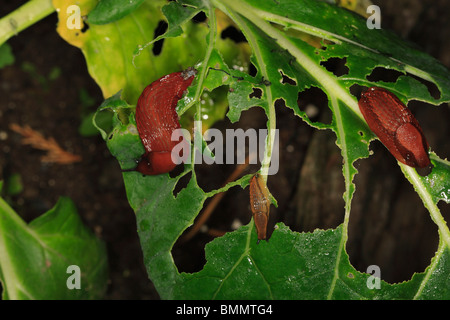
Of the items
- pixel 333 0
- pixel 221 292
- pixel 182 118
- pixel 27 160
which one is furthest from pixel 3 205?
pixel 333 0

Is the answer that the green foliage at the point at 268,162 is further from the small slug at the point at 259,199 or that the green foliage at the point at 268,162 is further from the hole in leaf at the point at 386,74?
the hole in leaf at the point at 386,74

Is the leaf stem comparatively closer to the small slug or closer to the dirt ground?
the small slug

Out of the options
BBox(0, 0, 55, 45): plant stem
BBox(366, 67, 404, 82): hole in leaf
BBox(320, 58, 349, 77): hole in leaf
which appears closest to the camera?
BBox(0, 0, 55, 45): plant stem

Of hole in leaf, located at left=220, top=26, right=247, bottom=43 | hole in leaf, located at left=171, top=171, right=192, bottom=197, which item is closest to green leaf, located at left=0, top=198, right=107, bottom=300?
hole in leaf, located at left=171, top=171, right=192, bottom=197

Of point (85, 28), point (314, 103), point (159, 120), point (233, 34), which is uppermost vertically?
point (85, 28)

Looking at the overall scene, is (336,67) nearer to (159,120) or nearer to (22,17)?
(159,120)

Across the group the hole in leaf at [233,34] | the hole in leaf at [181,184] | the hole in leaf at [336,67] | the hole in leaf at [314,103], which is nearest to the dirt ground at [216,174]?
the hole in leaf at [314,103]

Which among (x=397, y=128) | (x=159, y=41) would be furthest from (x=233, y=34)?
(x=397, y=128)
